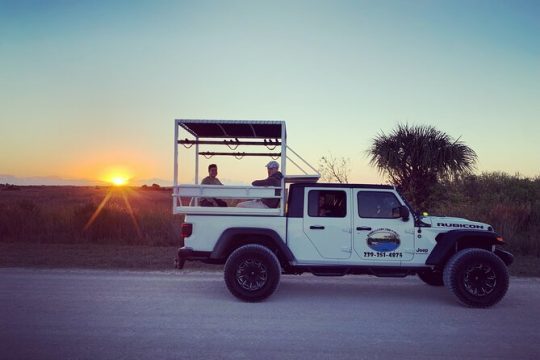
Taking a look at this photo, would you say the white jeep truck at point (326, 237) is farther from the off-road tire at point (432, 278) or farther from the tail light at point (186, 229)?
the off-road tire at point (432, 278)

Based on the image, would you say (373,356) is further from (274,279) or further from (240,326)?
(274,279)

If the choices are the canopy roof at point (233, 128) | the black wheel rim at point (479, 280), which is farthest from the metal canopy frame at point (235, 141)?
the black wheel rim at point (479, 280)

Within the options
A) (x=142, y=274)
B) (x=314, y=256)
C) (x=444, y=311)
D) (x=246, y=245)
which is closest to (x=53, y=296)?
(x=142, y=274)

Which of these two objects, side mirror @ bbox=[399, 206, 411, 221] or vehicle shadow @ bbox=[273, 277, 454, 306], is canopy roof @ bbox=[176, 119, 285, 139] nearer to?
side mirror @ bbox=[399, 206, 411, 221]

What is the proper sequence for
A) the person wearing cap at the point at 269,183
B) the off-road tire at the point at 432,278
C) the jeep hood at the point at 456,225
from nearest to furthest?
the jeep hood at the point at 456,225 → the person wearing cap at the point at 269,183 → the off-road tire at the point at 432,278

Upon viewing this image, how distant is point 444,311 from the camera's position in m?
6.13

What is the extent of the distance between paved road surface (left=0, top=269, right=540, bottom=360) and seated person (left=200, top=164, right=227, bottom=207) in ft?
4.84

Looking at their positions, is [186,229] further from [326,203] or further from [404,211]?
[404,211]

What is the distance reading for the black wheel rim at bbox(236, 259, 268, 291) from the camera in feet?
21.5

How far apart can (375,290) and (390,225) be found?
145 centimetres

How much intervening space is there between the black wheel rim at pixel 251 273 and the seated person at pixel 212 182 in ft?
4.88

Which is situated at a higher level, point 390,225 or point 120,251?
point 390,225

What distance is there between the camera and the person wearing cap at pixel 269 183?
7168 millimetres

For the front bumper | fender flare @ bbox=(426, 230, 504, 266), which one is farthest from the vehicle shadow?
the front bumper
